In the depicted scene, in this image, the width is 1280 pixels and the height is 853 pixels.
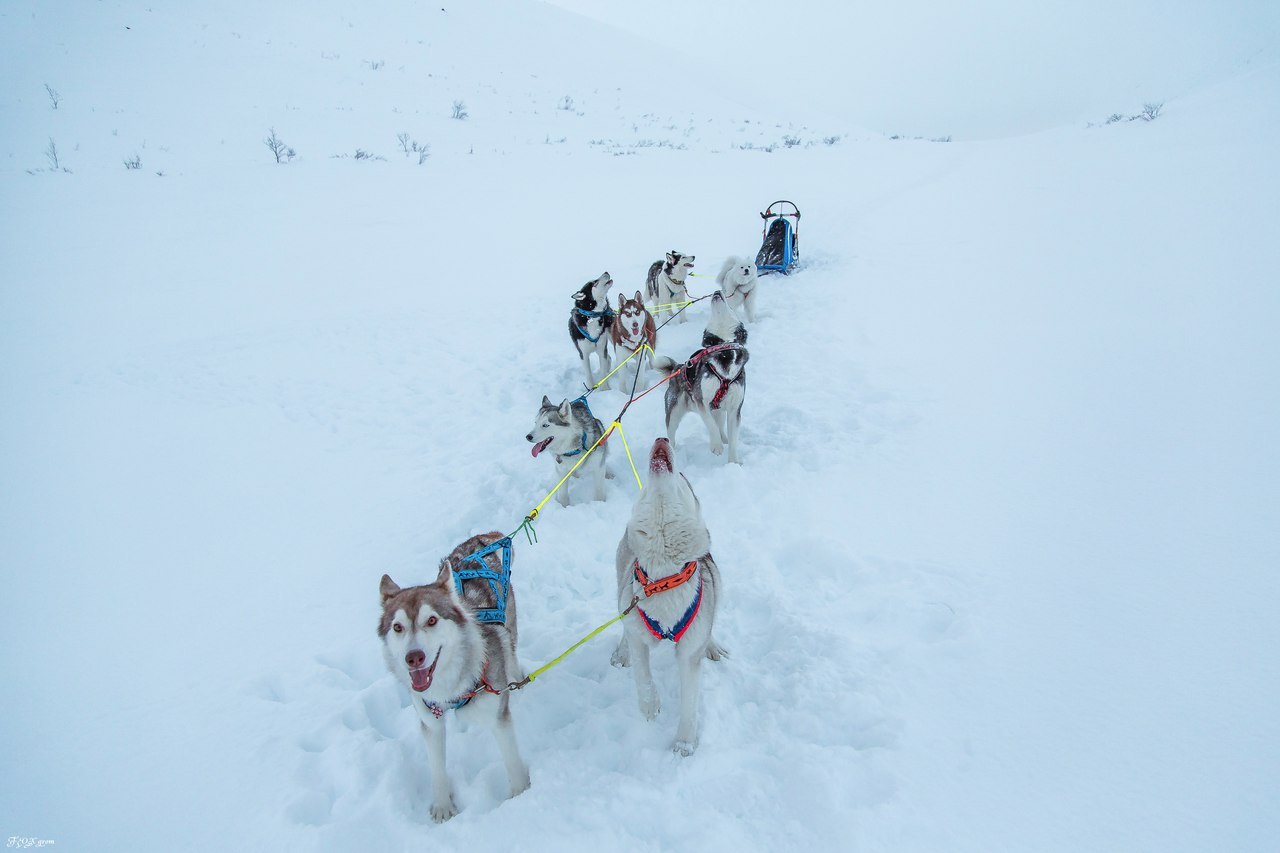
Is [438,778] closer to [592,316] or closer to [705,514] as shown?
[705,514]

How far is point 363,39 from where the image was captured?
29.7 meters

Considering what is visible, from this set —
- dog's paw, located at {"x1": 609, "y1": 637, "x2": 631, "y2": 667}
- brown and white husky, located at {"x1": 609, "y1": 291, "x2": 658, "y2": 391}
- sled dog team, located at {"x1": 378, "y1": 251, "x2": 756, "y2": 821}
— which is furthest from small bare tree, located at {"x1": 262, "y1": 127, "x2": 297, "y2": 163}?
dog's paw, located at {"x1": 609, "y1": 637, "x2": 631, "y2": 667}

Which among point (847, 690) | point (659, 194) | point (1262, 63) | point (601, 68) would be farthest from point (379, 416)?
point (601, 68)

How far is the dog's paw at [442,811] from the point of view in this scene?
8.94 feet

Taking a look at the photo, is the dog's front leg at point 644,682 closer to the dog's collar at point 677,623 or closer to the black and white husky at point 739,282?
the dog's collar at point 677,623

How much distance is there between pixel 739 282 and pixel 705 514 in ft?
15.4

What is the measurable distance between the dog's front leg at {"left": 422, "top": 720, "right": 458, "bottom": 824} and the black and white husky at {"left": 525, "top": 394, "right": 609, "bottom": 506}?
2621 mm

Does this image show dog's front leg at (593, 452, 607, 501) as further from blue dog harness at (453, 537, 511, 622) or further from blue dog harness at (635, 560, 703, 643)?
blue dog harness at (635, 560, 703, 643)

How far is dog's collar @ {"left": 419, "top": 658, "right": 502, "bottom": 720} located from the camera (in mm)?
2553

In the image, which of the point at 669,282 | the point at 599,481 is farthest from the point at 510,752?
the point at 669,282

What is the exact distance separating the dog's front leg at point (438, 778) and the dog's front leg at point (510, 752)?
26 cm

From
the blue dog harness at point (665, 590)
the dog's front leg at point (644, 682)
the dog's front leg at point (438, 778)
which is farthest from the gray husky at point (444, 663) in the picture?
the blue dog harness at point (665, 590)

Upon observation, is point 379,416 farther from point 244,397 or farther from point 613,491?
point 613,491

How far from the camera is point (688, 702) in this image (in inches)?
113
